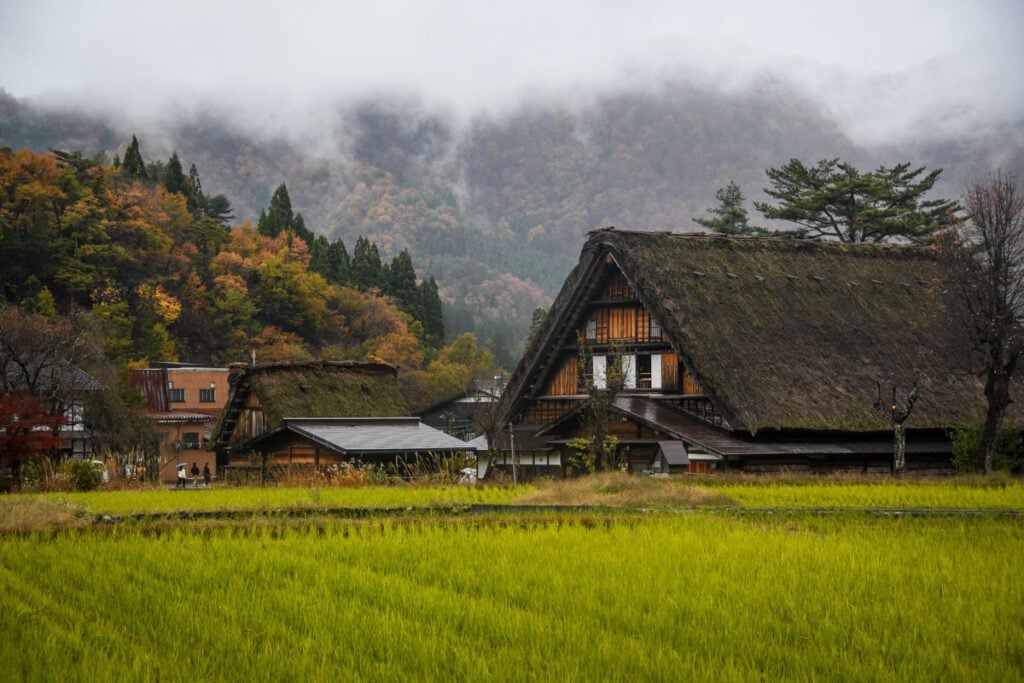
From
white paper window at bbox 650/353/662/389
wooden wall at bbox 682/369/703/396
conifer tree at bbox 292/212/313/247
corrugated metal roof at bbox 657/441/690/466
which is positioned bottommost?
corrugated metal roof at bbox 657/441/690/466

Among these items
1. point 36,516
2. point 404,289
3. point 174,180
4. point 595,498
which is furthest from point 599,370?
point 174,180

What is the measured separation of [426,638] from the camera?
7395 mm

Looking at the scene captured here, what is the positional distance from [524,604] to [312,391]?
2989cm

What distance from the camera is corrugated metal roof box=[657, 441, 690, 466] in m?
26.7

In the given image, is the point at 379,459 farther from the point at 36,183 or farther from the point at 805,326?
the point at 36,183

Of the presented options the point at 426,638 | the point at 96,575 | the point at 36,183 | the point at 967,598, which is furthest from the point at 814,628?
the point at 36,183

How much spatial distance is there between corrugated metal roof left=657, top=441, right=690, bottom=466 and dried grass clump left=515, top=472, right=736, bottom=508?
21.3 ft

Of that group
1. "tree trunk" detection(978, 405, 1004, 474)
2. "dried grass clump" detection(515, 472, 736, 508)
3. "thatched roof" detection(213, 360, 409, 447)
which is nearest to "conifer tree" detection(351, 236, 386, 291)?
"thatched roof" detection(213, 360, 409, 447)

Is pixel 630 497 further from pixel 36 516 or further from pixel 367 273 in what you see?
pixel 367 273

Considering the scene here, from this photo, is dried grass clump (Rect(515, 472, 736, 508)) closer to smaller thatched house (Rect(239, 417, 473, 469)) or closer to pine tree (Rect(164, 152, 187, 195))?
smaller thatched house (Rect(239, 417, 473, 469))

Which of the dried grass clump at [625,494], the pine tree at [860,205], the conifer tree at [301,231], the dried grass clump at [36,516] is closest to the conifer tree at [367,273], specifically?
the conifer tree at [301,231]

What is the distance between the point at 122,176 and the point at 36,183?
30.0 feet

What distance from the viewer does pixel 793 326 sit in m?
30.5

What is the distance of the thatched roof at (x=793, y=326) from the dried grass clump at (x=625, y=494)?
769cm
